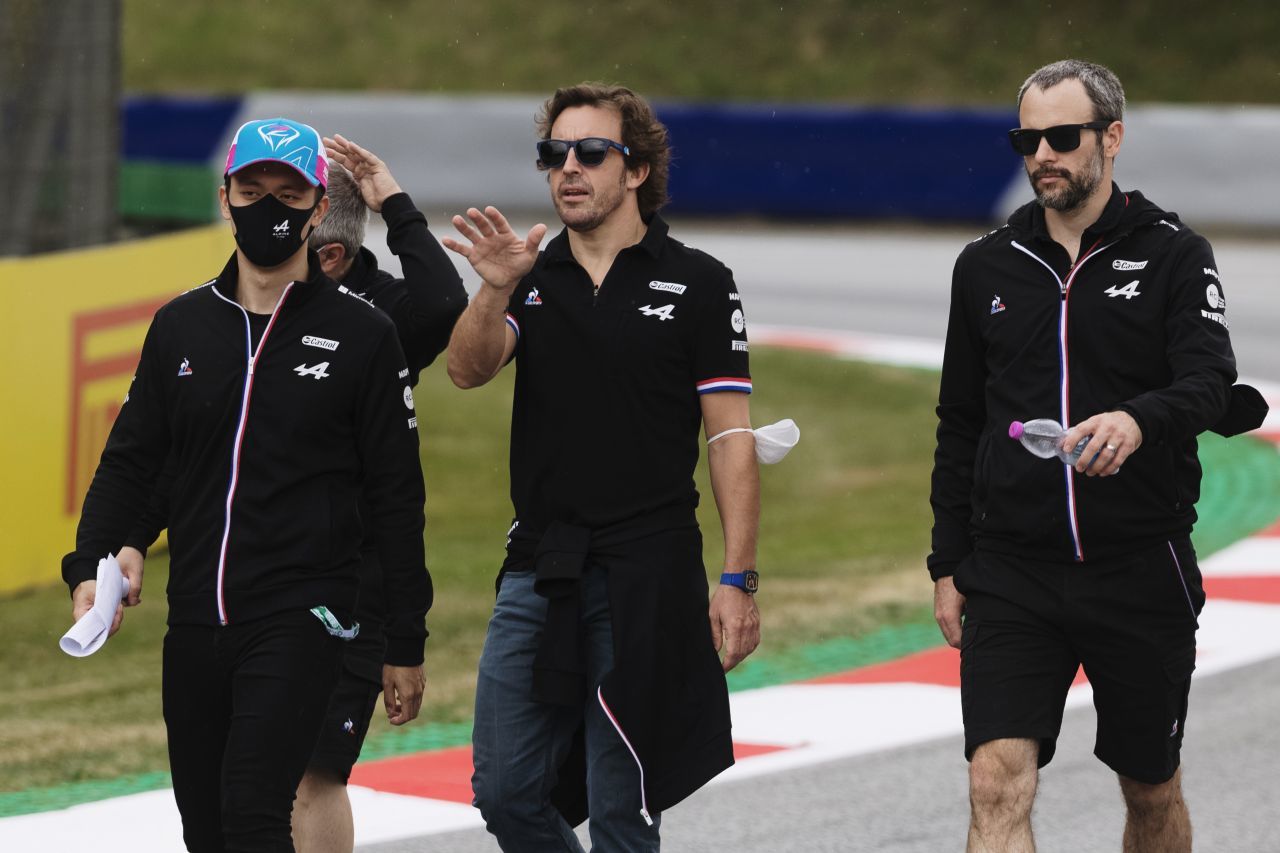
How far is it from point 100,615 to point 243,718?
0.41 m

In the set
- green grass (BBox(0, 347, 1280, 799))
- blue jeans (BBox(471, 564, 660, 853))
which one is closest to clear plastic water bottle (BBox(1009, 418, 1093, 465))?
blue jeans (BBox(471, 564, 660, 853))

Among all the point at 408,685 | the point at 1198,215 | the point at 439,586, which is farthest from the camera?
the point at 1198,215

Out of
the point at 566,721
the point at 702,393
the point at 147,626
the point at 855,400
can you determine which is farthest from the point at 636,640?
the point at 855,400

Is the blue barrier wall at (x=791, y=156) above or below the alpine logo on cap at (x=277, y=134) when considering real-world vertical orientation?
below

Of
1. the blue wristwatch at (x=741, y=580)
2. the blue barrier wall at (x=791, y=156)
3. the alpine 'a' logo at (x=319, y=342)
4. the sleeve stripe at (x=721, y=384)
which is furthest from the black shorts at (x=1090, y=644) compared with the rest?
the blue barrier wall at (x=791, y=156)

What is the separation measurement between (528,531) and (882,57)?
28.2 meters

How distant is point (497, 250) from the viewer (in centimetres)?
519

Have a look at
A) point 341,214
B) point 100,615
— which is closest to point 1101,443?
point 341,214

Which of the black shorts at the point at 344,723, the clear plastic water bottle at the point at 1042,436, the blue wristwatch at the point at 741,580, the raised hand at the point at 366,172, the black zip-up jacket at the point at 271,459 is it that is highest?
the raised hand at the point at 366,172

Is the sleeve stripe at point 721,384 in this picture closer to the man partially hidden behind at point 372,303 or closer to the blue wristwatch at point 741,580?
the blue wristwatch at point 741,580

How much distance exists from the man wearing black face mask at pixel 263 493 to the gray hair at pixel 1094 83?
176 centimetres

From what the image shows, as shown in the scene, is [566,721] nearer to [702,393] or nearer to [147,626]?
[702,393]

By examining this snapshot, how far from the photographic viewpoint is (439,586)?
10898 mm

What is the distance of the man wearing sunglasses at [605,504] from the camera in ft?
17.2
